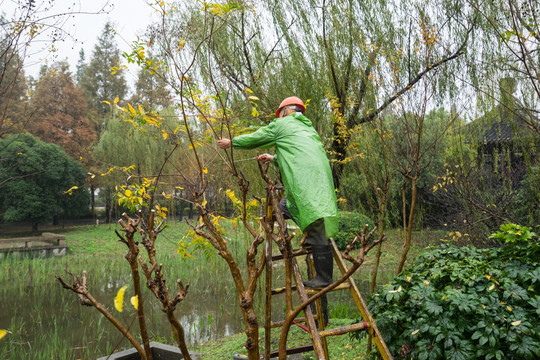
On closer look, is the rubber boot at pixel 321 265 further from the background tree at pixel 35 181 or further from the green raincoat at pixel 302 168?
the background tree at pixel 35 181

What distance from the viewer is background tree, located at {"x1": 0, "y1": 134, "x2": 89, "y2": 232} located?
1288 cm

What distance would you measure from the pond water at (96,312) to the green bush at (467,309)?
1923 mm

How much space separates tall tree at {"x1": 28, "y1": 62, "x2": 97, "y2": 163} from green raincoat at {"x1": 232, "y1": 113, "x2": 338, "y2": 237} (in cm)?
1571

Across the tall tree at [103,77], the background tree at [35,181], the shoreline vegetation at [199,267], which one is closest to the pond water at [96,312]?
the shoreline vegetation at [199,267]

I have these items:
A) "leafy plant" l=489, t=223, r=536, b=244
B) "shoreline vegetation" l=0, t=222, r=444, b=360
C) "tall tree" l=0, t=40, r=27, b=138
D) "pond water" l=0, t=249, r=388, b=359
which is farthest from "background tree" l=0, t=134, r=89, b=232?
"leafy plant" l=489, t=223, r=536, b=244

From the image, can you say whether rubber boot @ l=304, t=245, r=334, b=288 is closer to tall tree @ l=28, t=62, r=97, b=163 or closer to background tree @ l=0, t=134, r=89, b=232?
background tree @ l=0, t=134, r=89, b=232

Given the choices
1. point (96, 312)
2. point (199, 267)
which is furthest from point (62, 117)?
point (96, 312)

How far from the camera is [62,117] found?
18516mm

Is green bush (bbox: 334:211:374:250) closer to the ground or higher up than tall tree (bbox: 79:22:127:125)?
closer to the ground

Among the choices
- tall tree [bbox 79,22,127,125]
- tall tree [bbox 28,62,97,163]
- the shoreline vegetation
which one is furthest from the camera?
tall tree [bbox 79,22,127,125]

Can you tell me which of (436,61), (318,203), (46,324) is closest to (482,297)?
(318,203)

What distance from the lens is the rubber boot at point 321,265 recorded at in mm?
2510

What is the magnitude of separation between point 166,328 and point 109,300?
198 cm

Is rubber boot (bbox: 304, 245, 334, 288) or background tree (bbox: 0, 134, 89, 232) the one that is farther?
background tree (bbox: 0, 134, 89, 232)
